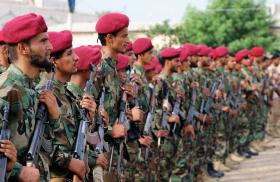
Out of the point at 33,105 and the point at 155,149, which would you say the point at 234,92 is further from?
the point at 33,105

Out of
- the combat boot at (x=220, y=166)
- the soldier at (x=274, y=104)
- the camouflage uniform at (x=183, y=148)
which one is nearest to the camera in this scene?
the camouflage uniform at (x=183, y=148)

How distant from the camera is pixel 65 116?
3.78 m

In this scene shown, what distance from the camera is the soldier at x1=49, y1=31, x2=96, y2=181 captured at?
12.1ft

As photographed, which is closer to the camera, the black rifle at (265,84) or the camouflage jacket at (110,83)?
the camouflage jacket at (110,83)

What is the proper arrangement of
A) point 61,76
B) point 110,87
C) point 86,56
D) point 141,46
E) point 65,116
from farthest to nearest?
point 141,46
point 110,87
point 86,56
point 61,76
point 65,116

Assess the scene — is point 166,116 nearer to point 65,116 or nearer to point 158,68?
point 158,68

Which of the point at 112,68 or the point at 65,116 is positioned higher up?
the point at 112,68

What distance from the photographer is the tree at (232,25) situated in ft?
117

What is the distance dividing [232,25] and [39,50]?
3481cm

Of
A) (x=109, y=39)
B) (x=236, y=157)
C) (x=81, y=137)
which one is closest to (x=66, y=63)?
(x=81, y=137)

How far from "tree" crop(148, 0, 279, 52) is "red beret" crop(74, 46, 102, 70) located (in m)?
30.2

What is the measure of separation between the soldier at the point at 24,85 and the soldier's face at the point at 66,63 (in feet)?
2.00

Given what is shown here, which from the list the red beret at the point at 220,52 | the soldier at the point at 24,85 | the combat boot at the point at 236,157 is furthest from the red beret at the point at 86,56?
the combat boot at the point at 236,157

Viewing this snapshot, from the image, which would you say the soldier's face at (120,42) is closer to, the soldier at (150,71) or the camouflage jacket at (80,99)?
the camouflage jacket at (80,99)
